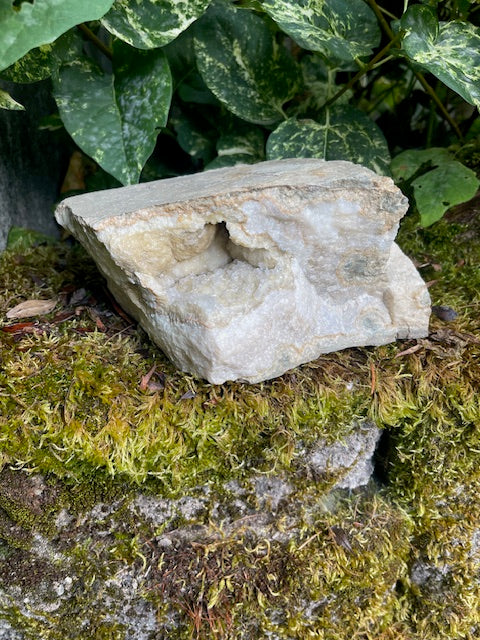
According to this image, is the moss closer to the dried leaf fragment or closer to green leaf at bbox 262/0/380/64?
the dried leaf fragment

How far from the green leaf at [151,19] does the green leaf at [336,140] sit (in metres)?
0.32

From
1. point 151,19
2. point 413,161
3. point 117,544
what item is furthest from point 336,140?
point 117,544

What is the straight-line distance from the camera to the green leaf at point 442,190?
1.13 meters

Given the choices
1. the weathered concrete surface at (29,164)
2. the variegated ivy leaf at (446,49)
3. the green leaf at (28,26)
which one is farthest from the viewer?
the weathered concrete surface at (29,164)

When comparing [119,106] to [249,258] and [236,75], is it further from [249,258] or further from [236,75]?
[249,258]

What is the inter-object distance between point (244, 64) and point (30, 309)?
0.78 m

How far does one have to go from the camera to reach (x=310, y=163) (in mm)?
993

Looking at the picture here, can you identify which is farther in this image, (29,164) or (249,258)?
(29,164)

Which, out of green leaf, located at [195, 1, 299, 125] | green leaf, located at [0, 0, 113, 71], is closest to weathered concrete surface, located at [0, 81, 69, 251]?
green leaf, located at [195, 1, 299, 125]

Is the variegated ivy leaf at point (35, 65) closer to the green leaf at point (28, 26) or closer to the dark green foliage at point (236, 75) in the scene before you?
the dark green foliage at point (236, 75)

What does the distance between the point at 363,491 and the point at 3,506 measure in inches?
26.7

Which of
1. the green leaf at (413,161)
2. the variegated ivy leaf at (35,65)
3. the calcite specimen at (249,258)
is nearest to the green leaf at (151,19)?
the variegated ivy leaf at (35,65)

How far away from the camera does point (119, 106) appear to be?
3.61ft

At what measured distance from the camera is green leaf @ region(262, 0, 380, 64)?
3.38ft
